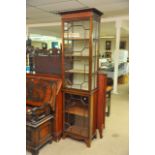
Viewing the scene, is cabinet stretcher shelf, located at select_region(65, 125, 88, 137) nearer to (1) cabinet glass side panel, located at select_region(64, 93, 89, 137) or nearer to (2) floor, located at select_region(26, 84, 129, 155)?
(1) cabinet glass side panel, located at select_region(64, 93, 89, 137)

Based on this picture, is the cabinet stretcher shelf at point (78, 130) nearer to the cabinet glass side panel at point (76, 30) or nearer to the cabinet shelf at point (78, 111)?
the cabinet shelf at point (78, 111)

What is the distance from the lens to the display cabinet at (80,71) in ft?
9.57

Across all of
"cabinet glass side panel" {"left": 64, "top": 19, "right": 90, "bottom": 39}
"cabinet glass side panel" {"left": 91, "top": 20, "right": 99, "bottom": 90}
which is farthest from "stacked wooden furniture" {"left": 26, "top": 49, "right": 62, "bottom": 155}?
"cabinet glass side panel" {"left": 91, "top": 20, "right": 99, "bottom": 90}

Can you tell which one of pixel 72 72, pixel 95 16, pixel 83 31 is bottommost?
pixel 72 72

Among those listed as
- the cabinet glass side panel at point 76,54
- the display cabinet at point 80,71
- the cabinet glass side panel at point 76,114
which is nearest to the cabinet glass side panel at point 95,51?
the display cabinet at point 80,71

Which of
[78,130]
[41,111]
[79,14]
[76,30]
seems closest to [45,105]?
[41,111]

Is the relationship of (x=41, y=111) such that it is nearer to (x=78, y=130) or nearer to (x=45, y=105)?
(x=45, y=105)

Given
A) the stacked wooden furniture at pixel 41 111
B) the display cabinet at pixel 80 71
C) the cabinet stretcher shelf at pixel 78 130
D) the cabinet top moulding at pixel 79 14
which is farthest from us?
the cabinet stretcher shelf at pixel 78 130

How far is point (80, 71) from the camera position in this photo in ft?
10.3
